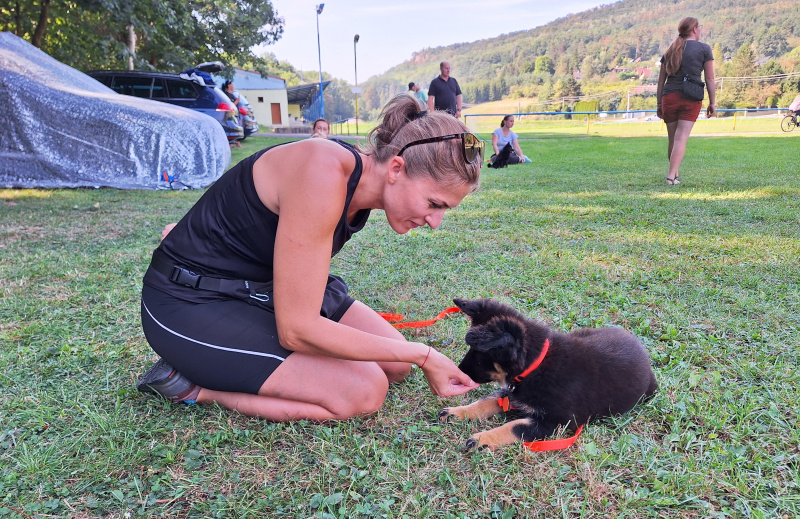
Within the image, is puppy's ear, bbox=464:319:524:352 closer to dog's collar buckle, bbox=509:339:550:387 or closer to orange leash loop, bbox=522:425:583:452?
dog's collar buckle, bbox=509:339:550:387

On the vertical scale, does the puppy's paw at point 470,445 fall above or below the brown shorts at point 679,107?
below

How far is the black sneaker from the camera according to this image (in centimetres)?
241

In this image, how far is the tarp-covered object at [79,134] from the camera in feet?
29.3

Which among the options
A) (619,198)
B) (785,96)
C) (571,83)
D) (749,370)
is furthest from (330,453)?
(571,83)

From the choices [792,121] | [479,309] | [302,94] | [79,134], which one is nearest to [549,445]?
[479,309]

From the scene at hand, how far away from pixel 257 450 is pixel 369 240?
12.9ft

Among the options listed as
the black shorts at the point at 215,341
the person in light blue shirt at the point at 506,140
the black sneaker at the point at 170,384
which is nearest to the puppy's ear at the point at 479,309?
the black shorts at the point at 215,341

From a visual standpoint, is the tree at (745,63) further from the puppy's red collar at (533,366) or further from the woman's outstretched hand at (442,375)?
the woman's outstretched hand at (442,375)

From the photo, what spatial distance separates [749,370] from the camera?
271cm

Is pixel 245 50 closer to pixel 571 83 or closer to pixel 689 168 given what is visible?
pixel 689 168

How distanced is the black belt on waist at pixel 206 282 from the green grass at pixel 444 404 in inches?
22.4

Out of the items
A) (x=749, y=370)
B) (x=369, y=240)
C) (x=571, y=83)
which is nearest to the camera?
(x=749, y=370)

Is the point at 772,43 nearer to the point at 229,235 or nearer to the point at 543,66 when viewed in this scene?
the point at 543,66

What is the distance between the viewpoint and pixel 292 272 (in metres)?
2.04
